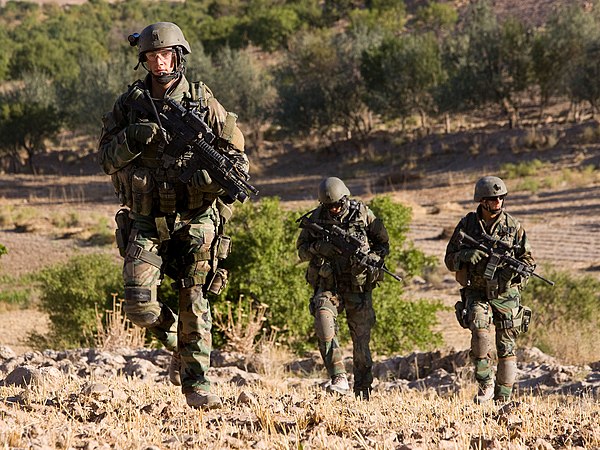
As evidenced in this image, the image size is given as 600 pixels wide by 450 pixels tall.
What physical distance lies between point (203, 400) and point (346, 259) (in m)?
2.60

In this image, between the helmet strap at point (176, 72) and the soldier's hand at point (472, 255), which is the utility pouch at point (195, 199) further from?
the soldier's hand at point (472, 255)

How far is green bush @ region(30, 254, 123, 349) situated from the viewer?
41.9 ft

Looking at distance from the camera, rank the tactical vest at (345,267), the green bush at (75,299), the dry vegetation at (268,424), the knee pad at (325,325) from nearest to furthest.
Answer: the dry vegetation at (268,424) < the knee pad at (325,325) < the tactical vest at (345,267) < the green bush at (75,299)

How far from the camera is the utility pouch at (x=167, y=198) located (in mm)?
4949

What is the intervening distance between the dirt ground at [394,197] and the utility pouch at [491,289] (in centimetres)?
571

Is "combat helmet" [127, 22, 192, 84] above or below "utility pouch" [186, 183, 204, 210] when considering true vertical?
above

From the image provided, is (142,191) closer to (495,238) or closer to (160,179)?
(160,179)

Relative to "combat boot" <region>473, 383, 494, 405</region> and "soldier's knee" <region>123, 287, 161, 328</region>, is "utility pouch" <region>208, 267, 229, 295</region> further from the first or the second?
"combat boot" <region>473, 383, 494, 405</region>

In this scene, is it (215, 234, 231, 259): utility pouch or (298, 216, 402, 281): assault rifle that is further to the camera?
(298, 216, 402, 281): assault rifle

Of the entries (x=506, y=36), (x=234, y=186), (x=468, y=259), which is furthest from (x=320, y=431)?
(x=506, y=36)

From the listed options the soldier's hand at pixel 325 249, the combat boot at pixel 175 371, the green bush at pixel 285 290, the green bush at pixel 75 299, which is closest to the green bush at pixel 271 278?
the green bush at pixel 285 290

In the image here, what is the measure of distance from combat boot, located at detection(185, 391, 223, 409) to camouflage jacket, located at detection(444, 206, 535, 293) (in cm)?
278

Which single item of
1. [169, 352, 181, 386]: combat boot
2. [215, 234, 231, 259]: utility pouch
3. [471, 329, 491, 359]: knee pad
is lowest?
[471, 329, 491, 359]: knee pad

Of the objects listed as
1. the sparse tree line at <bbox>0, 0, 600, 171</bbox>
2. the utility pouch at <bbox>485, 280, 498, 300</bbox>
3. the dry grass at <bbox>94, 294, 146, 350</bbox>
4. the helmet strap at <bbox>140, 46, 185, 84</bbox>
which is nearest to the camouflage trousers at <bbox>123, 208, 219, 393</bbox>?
the helmet strap at <bbox>140, 46, 185, 84</bbox>
